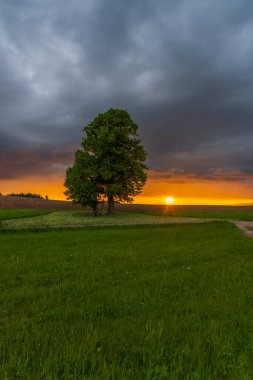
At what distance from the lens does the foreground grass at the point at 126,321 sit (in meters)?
6.19

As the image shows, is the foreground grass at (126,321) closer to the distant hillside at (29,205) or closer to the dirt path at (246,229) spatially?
the dirt path at (246,229)

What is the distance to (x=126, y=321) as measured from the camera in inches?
337

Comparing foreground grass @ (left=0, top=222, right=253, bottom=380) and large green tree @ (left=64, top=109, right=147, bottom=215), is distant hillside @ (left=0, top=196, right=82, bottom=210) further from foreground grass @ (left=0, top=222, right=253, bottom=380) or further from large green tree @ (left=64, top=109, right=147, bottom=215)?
foreground grass @ (left=0, top=222, right=253, bottom=380)

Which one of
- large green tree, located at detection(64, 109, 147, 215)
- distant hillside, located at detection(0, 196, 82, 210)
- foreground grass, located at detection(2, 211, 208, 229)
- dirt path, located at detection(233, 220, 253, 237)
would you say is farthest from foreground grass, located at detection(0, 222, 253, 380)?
distant hillside, located at detection(0, 196, 82, 210)

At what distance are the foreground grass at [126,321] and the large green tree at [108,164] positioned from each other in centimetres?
4927

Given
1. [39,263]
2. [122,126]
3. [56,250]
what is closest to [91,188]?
[122,126]

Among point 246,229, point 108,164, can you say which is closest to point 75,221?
point 108,164

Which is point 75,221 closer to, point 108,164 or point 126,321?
point 108,164

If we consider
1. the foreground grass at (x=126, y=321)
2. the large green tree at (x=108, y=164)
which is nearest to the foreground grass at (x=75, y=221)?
the large green tree at (x=108, y=164)

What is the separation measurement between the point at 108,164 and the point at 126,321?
5800 centimetres

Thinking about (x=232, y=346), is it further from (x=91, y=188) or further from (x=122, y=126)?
(x=122, y=126)

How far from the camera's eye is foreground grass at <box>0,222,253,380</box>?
20.3ft

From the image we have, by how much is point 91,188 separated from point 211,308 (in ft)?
187

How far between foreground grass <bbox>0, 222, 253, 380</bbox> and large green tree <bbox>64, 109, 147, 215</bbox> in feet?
162
